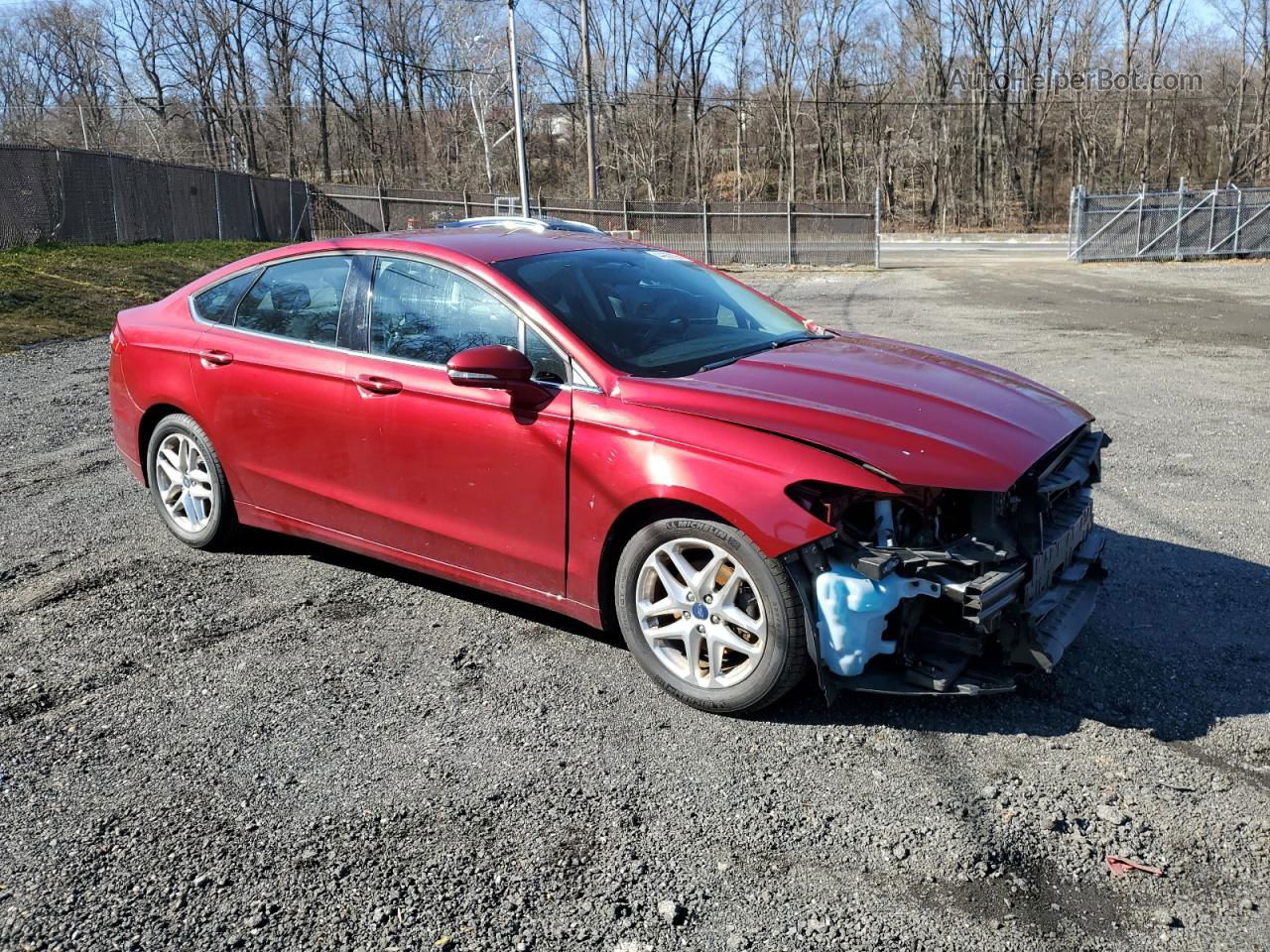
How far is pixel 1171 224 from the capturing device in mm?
29562

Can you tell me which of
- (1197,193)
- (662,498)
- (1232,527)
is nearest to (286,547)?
(662,498)

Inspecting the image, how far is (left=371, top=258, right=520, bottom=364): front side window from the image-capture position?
4000 mm

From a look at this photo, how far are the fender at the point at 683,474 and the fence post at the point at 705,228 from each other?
2905cm

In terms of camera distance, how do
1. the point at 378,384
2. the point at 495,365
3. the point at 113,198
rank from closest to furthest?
the point at 495,365, the point at 378,384, the point at 113,198

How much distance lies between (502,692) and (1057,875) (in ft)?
6.37

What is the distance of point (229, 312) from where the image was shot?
195 inches

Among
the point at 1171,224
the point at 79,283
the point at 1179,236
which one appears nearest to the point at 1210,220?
the point at 1179,236

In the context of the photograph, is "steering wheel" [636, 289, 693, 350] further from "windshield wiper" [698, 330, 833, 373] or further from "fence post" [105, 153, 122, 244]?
"fence post" [105, 153, 122, 244]

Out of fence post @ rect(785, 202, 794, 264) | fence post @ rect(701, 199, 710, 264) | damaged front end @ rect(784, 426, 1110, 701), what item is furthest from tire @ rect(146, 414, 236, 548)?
fence post @ rect(785, 202, 794, 264)

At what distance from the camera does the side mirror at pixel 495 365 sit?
3625mm

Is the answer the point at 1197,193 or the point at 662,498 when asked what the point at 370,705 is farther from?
the point at 1197,193

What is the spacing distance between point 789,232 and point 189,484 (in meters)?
28.8

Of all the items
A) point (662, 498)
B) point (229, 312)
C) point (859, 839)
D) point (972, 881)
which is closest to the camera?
point (972, 881)

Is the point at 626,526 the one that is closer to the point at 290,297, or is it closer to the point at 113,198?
the point at 290,297
